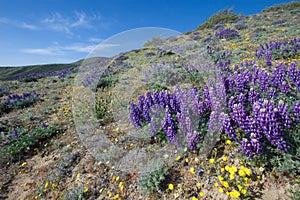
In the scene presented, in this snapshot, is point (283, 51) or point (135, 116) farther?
point (283, 51)

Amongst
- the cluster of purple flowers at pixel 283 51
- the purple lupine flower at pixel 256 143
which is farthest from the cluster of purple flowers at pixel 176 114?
the cluster of purple flowers at pixel 283 51

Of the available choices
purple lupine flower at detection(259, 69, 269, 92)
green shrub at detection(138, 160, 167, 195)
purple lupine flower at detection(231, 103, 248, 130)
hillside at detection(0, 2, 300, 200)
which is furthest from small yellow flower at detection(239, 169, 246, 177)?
A: purple lupine flower at detection(259, 69, 269, 92)

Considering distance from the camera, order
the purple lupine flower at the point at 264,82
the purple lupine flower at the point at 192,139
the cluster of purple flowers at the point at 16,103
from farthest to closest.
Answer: the cluster of purple flowers at the point at 16,103 → the purple lupine flower at the point at 264,82 → the purple lupine flower at the point at 192,139

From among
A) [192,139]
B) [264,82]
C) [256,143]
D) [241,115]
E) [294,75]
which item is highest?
[294,75]

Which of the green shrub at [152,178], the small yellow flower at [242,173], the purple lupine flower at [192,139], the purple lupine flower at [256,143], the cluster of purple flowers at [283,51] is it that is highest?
the cluster of purple flowers at [283,51]

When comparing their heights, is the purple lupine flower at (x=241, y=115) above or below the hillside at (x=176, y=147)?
above

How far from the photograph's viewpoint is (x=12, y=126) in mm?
5664

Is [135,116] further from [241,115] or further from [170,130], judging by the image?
[241,115]

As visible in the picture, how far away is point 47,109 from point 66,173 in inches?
165

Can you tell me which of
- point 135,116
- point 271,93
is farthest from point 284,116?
point 135,116

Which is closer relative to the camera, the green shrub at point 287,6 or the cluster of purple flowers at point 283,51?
the cluster of purple flowers at point 283,51

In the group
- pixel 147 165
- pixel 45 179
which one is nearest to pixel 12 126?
pixel 45 179

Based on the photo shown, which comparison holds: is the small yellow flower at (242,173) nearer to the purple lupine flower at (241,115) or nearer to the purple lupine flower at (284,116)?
the purple lupine flower at (241,115)

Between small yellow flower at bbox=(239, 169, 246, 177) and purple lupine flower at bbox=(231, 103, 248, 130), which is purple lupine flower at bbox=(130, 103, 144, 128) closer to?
purple lupine flower at bbox=(231, 103, 248, 130)
